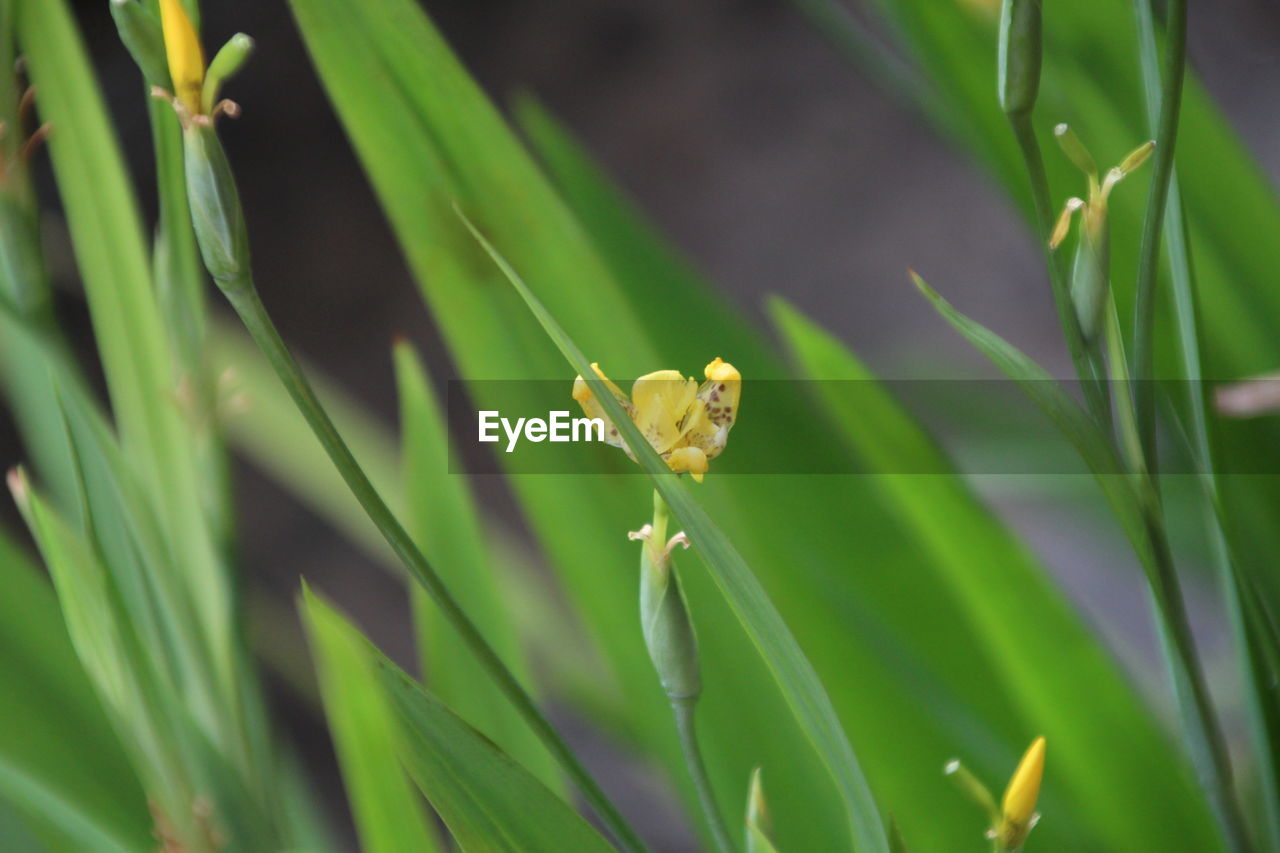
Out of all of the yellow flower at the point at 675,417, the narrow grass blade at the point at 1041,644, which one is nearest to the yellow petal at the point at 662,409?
the yellow flower at the point at 675,417

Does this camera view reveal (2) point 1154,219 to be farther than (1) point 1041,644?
No

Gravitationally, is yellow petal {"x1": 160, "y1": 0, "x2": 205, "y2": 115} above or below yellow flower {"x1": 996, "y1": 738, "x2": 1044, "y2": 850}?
above

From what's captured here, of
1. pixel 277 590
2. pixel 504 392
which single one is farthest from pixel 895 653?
pixel 277 590

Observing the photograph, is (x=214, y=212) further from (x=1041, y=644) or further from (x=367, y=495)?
(x=1041, y=644)

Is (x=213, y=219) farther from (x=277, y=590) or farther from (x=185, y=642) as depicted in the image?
(x=277, y=590)

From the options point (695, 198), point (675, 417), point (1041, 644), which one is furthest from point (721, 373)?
point (695, 198)

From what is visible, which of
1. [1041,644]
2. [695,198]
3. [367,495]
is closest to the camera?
[367,495]

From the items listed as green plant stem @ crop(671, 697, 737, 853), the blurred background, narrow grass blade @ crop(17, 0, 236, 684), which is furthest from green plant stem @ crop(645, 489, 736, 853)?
the blurred background

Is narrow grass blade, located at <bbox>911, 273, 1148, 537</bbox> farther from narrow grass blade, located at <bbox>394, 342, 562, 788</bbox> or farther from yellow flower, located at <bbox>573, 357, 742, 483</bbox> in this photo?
narrow grass blade, located at <bbox>394, 342, 562, 788</bbox>
